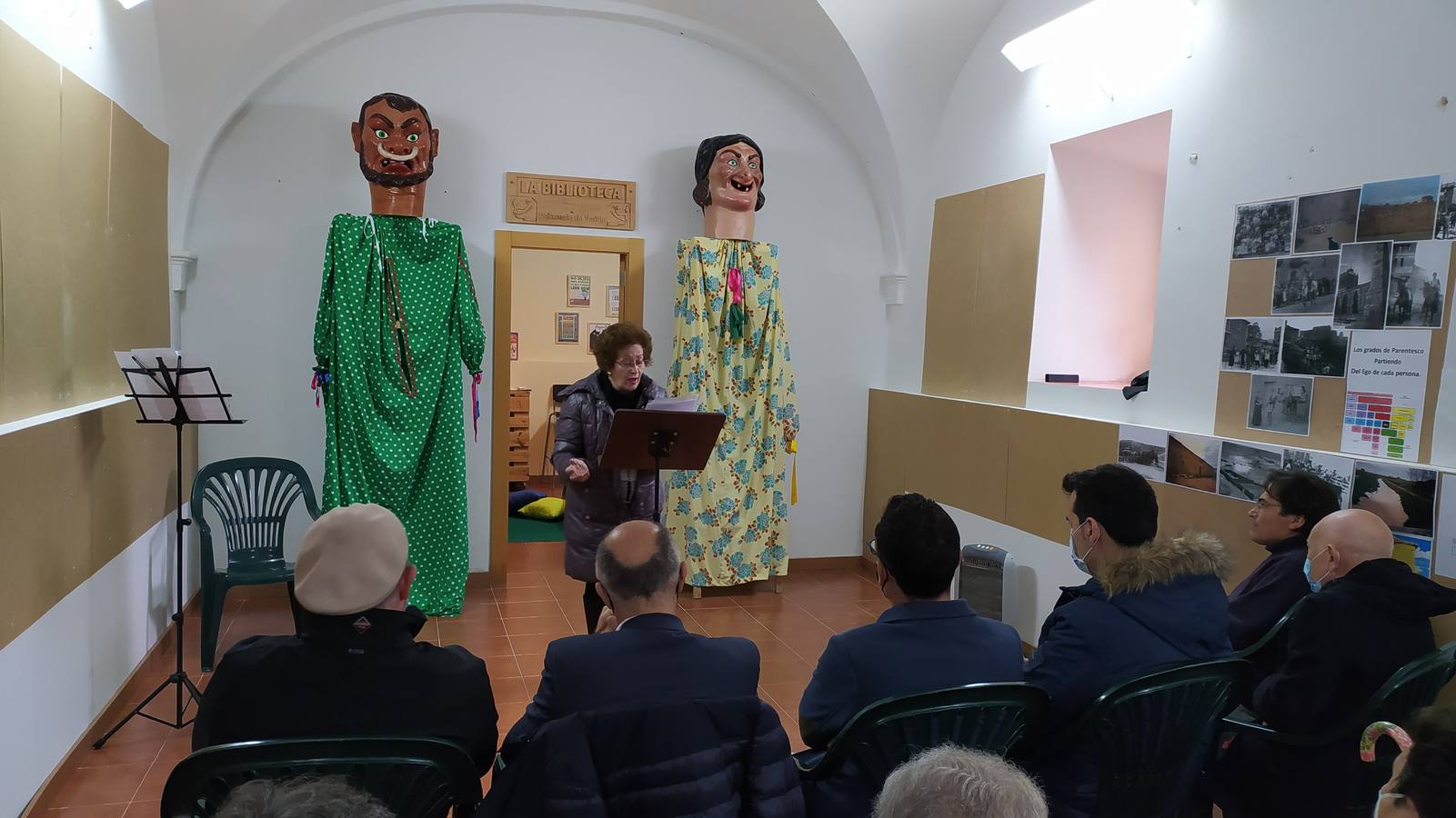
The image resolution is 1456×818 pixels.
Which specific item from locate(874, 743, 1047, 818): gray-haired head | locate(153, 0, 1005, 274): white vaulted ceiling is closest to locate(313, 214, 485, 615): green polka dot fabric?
locate(153, 0, 1005, 274): white vaulted ceiling

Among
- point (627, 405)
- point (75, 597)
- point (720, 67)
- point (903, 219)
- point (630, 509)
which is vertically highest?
point (720, 67)

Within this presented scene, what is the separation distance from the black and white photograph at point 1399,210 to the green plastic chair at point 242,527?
4.30m

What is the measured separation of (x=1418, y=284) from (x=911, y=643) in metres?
2.34

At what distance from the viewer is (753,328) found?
5633mm

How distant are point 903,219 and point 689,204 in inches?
54.2

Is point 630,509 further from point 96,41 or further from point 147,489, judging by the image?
point 96,41

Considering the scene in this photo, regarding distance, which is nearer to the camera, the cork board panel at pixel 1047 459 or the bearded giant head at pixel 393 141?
the cork board panel at pixel 1047 459

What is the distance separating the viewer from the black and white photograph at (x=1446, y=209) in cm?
294

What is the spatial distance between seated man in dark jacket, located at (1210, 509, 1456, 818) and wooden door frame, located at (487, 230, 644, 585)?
4.16 meters

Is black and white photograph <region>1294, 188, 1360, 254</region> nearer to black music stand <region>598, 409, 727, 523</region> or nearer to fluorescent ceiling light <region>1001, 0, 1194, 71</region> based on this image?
fluorescent ceiling light <region>1001, 0, 1194, 71</region>

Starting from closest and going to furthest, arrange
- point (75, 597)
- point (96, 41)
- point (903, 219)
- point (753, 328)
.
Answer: point (75, 597)
point (96, 41)
point (753, 328)
point (903, 219)

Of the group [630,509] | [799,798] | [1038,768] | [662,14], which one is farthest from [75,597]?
[662,14]

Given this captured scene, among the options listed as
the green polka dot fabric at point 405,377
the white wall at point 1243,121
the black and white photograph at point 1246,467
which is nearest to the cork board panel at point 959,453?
the white wall at point 1243,121

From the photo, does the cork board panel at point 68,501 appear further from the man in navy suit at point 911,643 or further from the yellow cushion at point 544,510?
the yellow cushion at point 544,510
